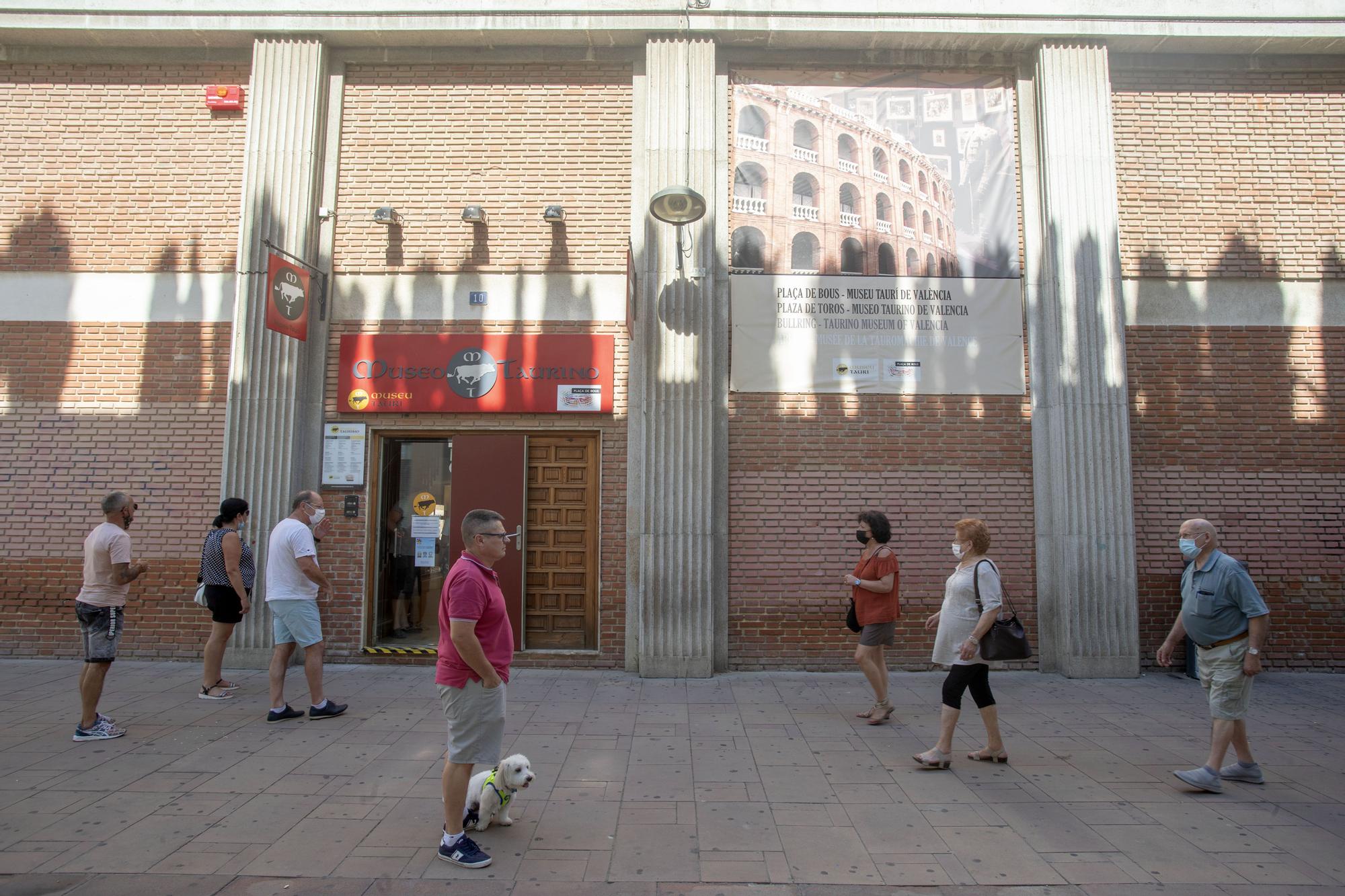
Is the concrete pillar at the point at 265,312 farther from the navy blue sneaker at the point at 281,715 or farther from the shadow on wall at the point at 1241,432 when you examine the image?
the shadow on wall at the point at 1241,432

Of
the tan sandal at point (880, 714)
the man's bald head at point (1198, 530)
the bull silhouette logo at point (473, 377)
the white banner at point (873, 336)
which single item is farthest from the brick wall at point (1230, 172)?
the bull silhouette logo at point (473, 377)

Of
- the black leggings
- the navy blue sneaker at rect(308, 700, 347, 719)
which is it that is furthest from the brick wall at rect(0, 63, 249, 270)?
the black leggings

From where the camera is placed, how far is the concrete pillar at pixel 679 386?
329 inches

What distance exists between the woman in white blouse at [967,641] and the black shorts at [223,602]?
5.94m

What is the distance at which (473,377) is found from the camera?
8.80 meters

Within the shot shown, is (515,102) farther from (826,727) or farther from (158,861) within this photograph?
(158,861)

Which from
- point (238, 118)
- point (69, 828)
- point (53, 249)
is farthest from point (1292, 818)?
point (53, 249)

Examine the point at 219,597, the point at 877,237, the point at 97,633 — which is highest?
the point at 877,237

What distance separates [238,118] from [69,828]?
7.97m

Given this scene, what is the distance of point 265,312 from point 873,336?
6607mm

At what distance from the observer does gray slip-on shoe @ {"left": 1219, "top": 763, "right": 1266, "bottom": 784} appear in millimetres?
5121

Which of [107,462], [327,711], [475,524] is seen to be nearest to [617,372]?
[327,711]

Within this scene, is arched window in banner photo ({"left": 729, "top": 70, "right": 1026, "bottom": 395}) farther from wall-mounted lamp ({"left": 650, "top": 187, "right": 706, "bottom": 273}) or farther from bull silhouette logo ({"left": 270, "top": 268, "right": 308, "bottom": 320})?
bull silhouette logo ({"left": 270, "top": 268, "right": 308, "bottom": 320})

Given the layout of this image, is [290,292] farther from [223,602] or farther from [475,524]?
[475,524]
